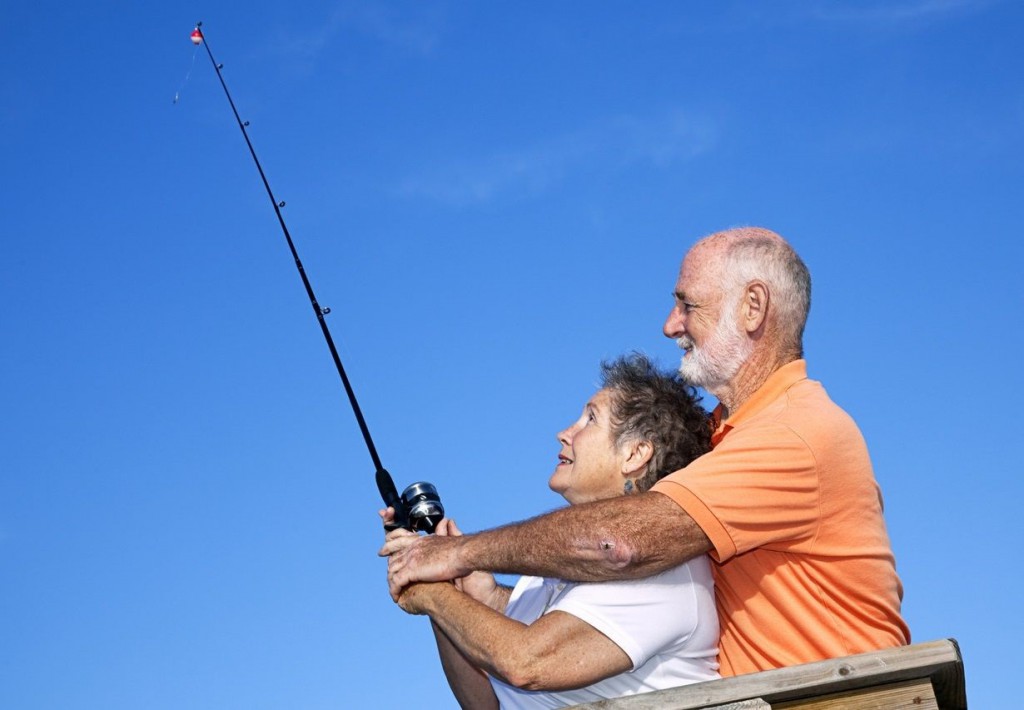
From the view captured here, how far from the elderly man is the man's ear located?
0.88ft

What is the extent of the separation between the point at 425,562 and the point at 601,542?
732mm

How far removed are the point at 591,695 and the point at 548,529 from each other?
0.53 m

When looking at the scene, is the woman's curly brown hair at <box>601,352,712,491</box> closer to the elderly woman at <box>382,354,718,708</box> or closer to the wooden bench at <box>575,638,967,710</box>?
the elderly woman at <box>382,354,718,708</box>

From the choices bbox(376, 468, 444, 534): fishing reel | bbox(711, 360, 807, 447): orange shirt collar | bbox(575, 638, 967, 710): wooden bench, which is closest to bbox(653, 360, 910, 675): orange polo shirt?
bbox(711, 360, 807, 447): orange shirt collar

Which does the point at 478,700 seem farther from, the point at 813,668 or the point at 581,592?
the point at 813,668

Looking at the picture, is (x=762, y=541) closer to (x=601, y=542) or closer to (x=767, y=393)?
(x=601, y=542)

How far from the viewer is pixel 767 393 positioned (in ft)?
14.3

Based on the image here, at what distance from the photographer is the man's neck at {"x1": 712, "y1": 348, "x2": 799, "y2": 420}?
4500 mm

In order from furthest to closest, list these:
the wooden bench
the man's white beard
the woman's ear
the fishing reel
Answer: the fishing reel → the man's white beard → the woman's ear → the wooden bench

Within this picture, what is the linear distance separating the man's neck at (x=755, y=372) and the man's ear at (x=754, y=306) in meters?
0.09

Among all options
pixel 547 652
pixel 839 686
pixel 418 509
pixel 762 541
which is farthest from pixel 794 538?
pixel 418 509

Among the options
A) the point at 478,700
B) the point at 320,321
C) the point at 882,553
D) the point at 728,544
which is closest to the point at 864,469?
the point at 882,553

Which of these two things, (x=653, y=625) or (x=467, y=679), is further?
(x=467, y=679)

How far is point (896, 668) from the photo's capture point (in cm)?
315
